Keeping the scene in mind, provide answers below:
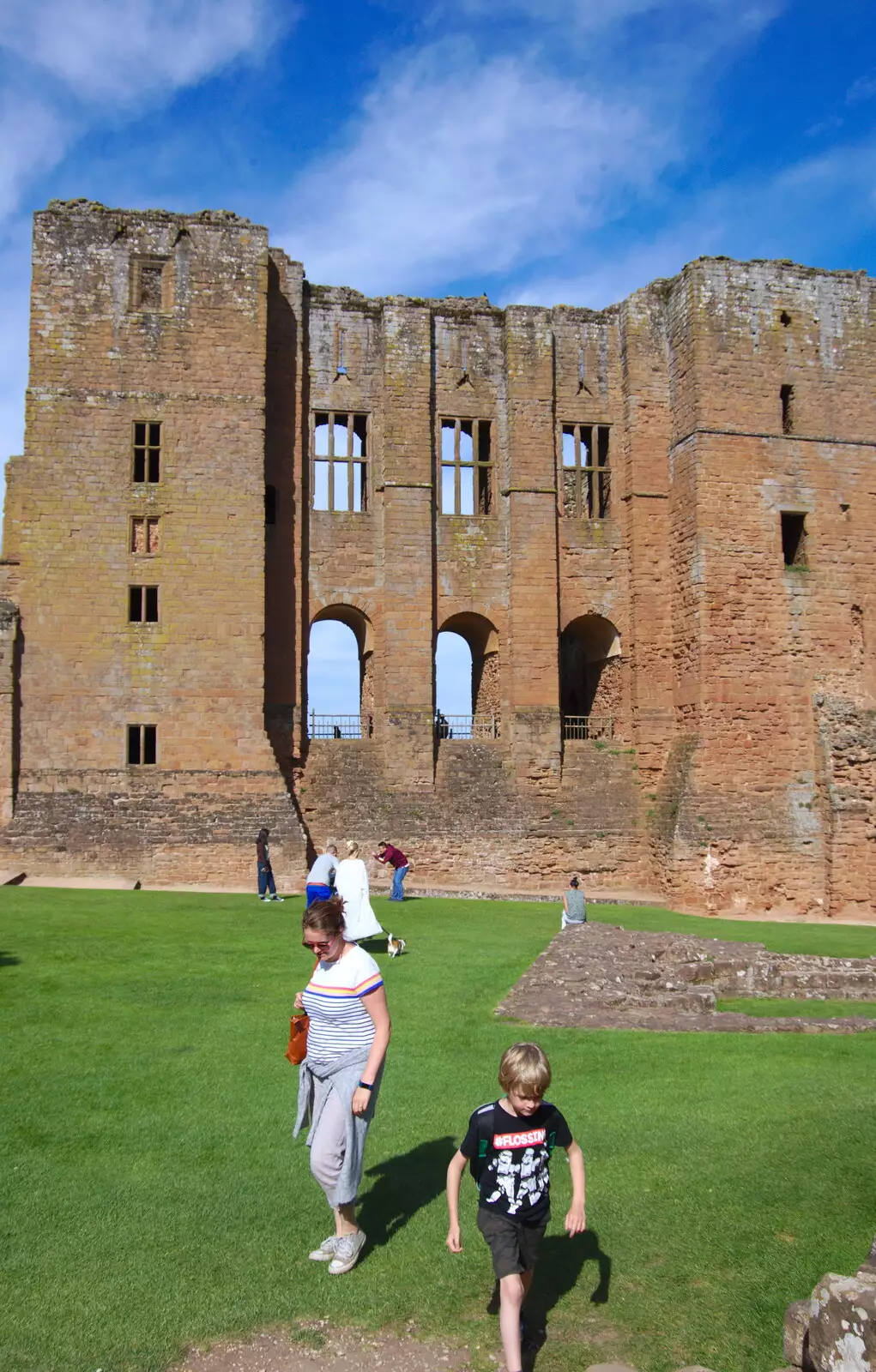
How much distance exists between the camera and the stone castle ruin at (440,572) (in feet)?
66.1

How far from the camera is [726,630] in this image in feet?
71.7

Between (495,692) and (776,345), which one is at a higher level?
(776,345)

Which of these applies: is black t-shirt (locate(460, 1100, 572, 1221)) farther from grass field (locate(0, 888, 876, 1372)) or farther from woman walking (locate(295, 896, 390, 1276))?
woman walking (locate(295, 896, 390, 1276))

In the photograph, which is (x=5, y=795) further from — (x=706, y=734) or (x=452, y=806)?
(x=706, y=734)

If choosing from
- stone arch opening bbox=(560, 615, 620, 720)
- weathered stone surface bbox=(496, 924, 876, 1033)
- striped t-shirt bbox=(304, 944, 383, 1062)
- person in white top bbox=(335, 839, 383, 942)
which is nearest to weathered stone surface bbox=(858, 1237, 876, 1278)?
striped t-shirt bbox=(304, 944, 383, 1062)

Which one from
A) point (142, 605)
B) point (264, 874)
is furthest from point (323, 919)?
point (142, 605)

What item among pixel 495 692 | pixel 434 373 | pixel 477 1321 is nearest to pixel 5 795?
pixel 495 692

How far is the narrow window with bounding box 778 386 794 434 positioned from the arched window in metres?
5.40

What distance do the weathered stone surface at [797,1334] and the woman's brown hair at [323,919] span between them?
2.36 m

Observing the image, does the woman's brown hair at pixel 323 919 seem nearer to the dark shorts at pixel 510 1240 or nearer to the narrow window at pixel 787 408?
the dark shorts at pixel 510 1240

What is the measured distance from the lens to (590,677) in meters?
25.0

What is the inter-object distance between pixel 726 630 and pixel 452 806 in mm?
6397

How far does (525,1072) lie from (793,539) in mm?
20715

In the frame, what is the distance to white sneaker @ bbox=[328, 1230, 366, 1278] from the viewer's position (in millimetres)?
4926
